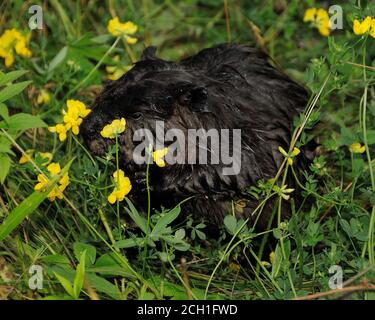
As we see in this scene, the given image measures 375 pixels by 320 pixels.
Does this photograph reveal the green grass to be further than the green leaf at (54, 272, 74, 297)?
Yes

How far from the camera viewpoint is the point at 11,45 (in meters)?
4.11

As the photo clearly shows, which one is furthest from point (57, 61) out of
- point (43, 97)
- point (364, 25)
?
point (364, 25)

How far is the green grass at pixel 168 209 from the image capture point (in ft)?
9.96

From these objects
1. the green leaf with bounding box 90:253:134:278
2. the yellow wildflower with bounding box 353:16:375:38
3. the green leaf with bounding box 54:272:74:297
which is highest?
the yellow wildflower with bounding box 353:16:375:38

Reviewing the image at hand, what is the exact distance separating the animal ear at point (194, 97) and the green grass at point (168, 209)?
0.43m

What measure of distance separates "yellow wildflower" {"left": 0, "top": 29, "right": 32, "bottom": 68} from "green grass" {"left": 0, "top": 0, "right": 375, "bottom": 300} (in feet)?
0.49

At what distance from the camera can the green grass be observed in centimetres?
304

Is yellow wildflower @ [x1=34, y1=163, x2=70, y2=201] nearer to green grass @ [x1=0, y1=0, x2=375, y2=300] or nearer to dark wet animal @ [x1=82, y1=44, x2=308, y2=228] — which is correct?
green grass @ [x1=0, y1=0, x2=375, y2=300]

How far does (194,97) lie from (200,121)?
0.52ft

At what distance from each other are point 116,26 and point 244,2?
5.68ft
